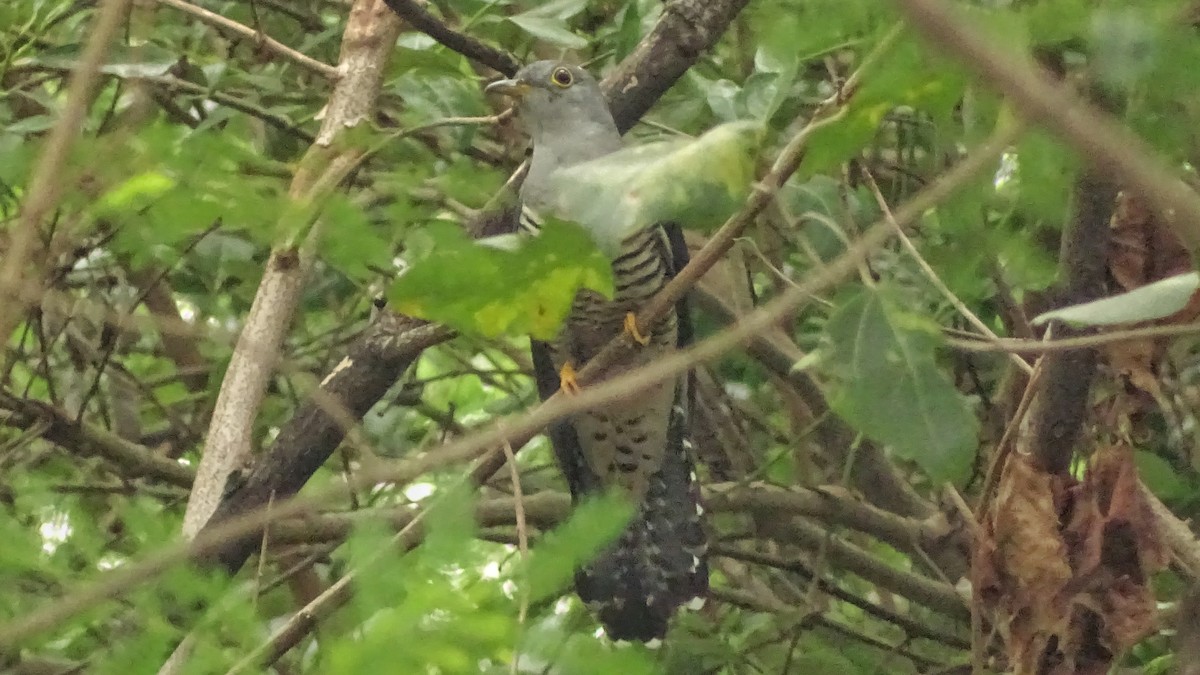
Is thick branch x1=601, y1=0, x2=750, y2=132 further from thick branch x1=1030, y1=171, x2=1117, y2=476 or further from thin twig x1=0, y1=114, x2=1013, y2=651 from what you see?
thin twig x1=0, y1=114, x2=1013, y2=651

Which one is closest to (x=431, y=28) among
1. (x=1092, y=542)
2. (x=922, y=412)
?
(x=922, y=412)

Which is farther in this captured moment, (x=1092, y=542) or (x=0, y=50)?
(x=0, y=50)

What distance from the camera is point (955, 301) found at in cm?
104

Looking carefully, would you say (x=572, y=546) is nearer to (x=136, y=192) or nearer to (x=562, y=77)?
(x=136, y=192)

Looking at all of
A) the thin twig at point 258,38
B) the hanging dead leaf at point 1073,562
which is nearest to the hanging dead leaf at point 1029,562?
the hanging dead leaf at point 1073,562

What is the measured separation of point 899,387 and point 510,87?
120 cm

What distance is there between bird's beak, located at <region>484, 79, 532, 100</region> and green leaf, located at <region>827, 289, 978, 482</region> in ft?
3.69

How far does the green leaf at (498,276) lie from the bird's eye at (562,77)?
1282 mm

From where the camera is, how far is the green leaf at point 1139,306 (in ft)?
2.31

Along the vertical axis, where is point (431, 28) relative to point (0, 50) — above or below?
above

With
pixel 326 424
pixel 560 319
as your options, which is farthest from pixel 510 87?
pixel 560 319

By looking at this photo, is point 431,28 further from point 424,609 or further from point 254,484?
point 424,609

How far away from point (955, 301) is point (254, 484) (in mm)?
826

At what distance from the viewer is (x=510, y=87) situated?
1894 mm
